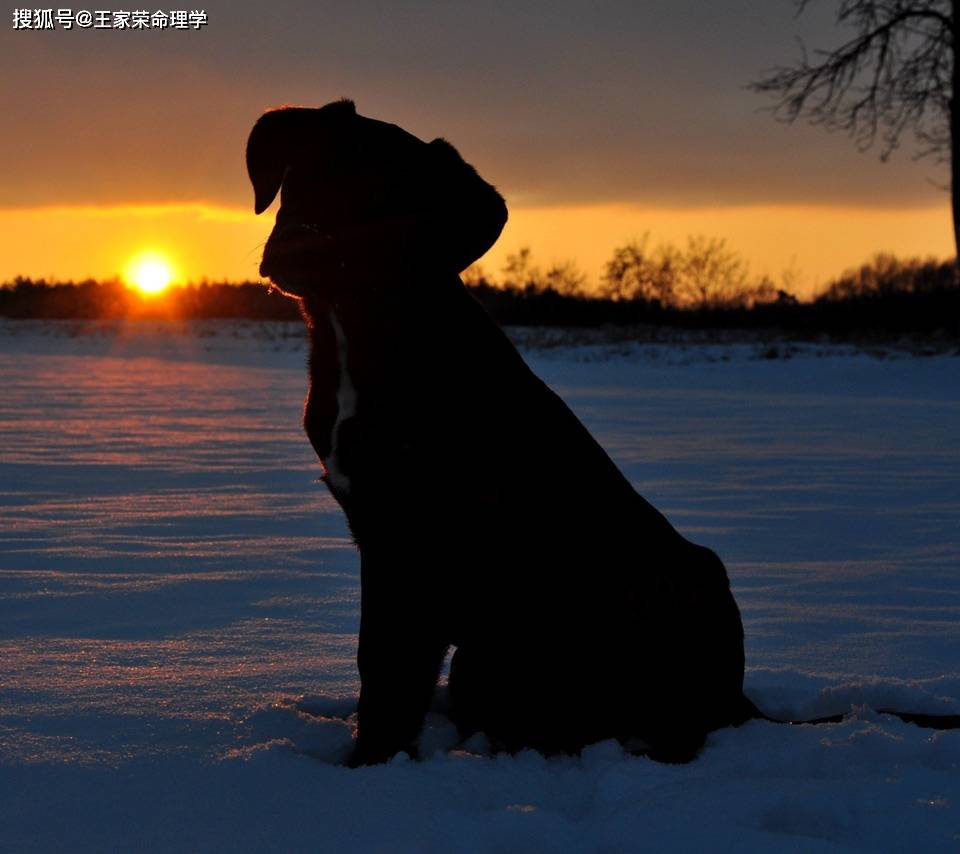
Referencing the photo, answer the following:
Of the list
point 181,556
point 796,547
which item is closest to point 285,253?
point 181,556

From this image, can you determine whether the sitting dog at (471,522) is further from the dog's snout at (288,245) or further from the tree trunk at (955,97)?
the tree trunk at (955,97)

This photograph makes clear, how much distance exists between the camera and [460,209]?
3.02 meters

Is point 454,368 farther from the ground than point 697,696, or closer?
farther from the ground

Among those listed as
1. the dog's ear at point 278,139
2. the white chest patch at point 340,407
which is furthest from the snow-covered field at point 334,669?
the dog's ear at point 278,139

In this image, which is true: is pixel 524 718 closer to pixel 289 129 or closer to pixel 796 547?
pixel 289 129

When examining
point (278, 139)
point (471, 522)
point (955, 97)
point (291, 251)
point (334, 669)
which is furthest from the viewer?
point (955, 97)

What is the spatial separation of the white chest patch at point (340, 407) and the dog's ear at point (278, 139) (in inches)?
21.4

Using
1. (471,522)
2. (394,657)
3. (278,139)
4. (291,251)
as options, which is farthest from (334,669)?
(278,139)

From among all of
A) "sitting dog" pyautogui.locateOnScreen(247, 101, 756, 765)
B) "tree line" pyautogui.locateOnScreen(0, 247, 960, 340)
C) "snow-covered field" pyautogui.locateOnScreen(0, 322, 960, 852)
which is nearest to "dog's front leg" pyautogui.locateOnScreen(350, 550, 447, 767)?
"sitting dog" pyautogui.locateOnScreen(247, 101, 756, 765)

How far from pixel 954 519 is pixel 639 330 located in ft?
58.0

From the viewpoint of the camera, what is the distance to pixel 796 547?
5633 mm

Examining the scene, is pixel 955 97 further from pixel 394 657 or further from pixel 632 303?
pixel 394 657

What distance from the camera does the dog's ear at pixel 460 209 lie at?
2984 mm

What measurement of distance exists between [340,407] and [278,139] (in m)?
0.81
